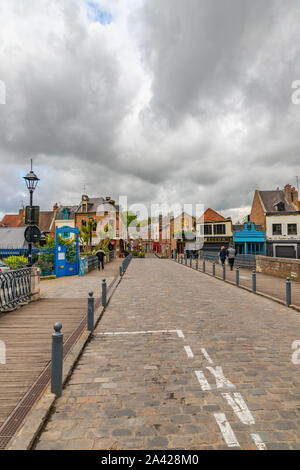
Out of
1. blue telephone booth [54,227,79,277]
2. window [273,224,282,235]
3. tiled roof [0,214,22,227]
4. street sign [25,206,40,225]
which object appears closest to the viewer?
street sign [25,206,40,225]

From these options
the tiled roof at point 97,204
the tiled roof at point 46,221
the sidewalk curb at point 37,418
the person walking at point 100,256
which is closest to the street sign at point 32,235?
the sidewalk curb at point 37,418

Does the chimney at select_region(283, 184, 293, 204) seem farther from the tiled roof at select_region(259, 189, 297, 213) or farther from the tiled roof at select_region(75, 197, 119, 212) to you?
the tiled roof at select_region(75, 197, 119, 212)

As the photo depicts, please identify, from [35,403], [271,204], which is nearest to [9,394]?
[35,403]

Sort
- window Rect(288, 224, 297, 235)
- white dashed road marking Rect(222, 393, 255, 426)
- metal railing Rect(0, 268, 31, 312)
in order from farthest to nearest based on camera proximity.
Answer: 1. window Rect(288, 224, 297, 235)
2. metal railing Rect(0, 268, 31, 312)
3. white dashed road marking Rect(222, 393, 255, 426)

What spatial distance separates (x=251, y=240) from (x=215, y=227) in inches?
293

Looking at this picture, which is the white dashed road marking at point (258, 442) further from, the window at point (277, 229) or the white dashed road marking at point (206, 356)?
the window at point (277, 229)

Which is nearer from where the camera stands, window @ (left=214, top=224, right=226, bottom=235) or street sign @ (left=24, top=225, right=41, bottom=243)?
street sign @ (left=24, top=225, right=41, bottom=243)

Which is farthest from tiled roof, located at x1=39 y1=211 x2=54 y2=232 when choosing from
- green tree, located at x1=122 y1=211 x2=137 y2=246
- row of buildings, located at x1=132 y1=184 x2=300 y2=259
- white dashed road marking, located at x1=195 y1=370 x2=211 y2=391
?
white dashed road marking, located at x1=195 y1=370 x2=211 y2=391

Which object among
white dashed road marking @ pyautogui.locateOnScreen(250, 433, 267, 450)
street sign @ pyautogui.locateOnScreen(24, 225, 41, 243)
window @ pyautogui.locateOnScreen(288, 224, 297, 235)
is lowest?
white dashed road marking @ pyautogui.locateOnScreen(250, 433, 267, 450)

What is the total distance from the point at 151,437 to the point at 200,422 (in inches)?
23.8

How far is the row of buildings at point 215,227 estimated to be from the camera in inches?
1443

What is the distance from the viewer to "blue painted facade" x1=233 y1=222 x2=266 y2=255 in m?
37.3

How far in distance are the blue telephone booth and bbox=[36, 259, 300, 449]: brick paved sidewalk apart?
39.0 ft

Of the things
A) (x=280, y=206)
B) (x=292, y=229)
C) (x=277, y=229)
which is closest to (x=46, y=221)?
(x=277, y=229)
